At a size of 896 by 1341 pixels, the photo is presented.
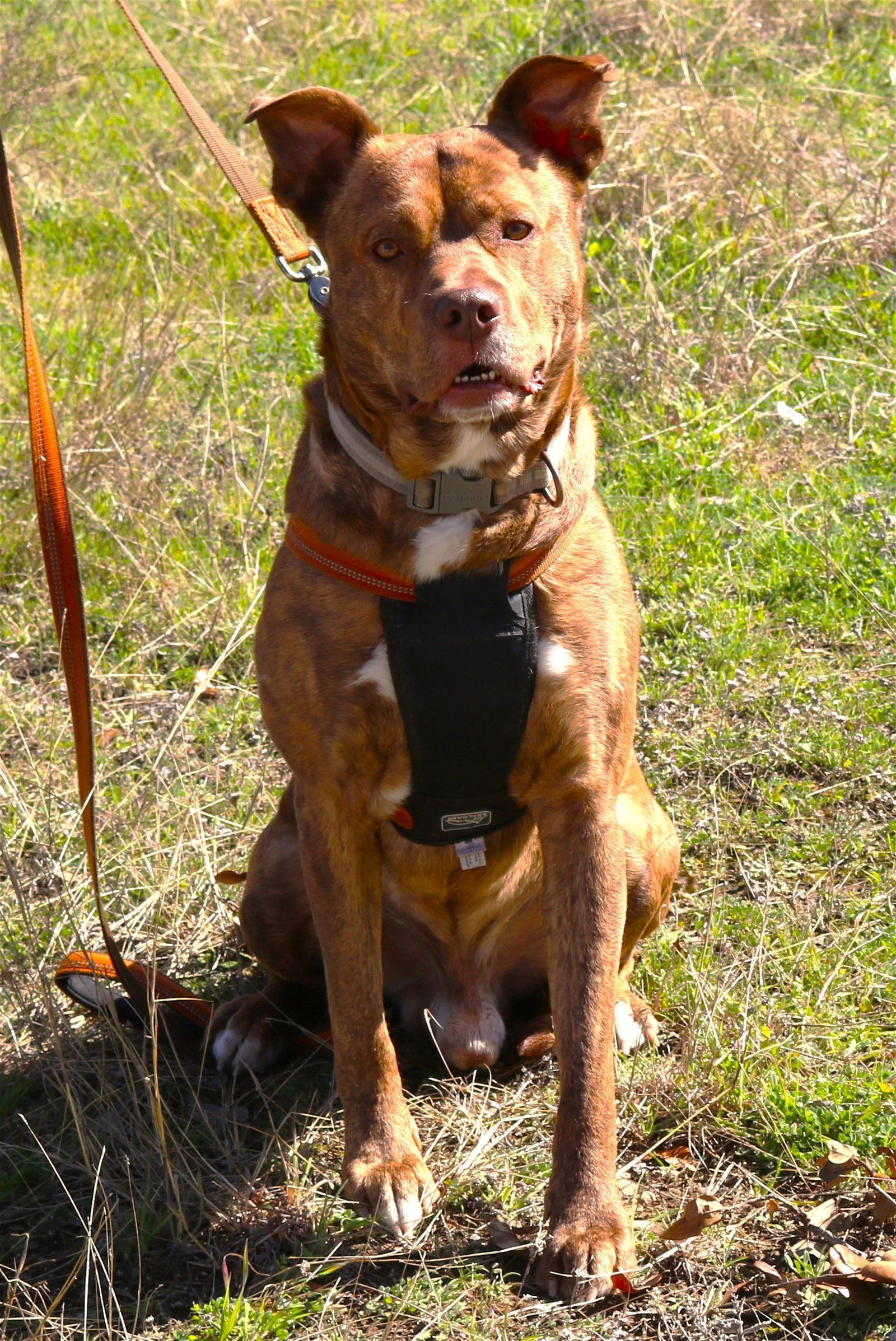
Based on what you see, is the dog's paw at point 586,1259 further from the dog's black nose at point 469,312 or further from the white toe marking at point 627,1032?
the dog's black nose at point 469,312

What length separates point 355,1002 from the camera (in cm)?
301

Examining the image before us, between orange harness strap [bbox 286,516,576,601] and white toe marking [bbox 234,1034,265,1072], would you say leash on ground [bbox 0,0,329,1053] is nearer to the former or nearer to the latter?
white toe marking [bbox 234,1034,265,1072]

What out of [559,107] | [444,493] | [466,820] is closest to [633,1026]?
[466,820]

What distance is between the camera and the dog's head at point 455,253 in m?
2.74

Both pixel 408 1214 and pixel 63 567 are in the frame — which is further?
pixel 63 567

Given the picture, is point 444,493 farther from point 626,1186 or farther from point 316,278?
point 626,1186

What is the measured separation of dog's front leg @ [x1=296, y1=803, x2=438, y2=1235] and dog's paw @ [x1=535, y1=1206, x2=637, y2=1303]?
30 cm

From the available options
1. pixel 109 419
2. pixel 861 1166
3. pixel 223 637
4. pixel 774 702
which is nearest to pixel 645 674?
pixel 774 702

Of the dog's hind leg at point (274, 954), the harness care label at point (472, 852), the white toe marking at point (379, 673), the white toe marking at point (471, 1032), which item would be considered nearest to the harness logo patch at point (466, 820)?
the harness care label at point (472, 852)

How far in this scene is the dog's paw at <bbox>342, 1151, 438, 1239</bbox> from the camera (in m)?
Answer: 2.90

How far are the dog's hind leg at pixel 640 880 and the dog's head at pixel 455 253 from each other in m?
0.93

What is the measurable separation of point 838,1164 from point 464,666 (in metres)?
1.24

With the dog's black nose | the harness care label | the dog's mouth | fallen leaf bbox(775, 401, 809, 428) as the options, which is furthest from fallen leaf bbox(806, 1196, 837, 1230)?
fallen leaf bbox(775, 401, 809, 428)

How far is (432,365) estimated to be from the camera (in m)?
2.73
